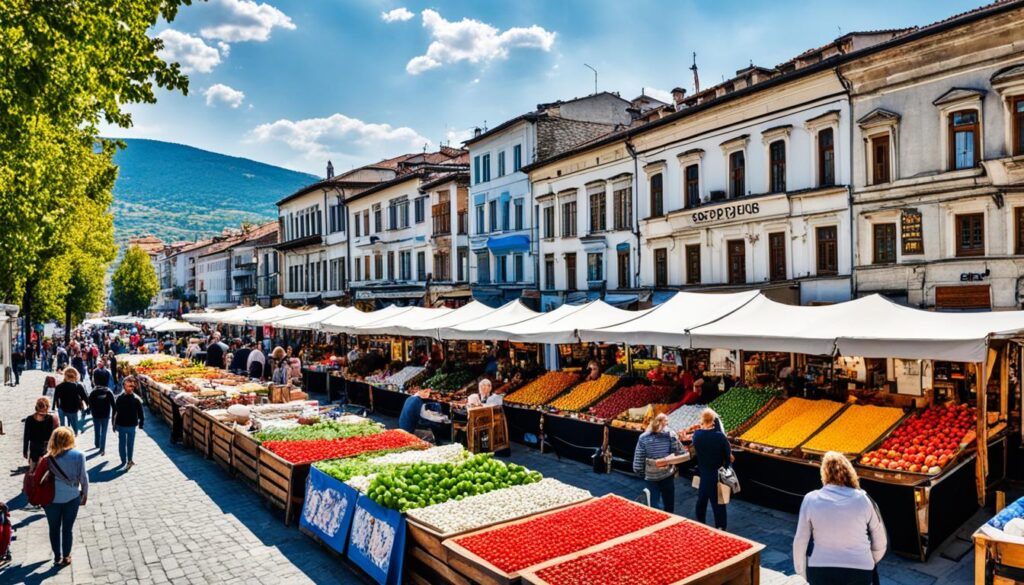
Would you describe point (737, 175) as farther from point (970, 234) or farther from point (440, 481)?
point (440, 481)

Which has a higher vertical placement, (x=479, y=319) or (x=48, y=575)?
(x=479, y=319)

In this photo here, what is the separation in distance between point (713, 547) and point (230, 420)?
11.0 metres

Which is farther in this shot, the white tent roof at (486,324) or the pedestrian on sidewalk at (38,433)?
the white tent roof at (486,324)

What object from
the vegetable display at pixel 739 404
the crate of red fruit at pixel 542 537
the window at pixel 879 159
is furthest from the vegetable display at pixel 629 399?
the window at pixel 879 159

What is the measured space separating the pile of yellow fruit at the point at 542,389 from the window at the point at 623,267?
1094cm

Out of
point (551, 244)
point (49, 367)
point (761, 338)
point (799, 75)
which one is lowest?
point (49, 367)

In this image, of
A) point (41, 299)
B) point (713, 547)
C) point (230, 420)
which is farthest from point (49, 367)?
point (713, 547)

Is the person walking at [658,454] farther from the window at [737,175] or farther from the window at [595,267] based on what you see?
the window at [595,267]

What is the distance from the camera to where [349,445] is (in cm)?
1098

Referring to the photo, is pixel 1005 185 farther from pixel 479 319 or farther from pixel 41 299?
pixel 41 299

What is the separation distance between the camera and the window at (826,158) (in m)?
19.8

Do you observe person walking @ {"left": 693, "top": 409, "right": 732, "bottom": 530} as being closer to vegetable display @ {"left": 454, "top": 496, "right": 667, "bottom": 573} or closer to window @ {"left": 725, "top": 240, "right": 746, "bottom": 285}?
vegetable display @ {"left": 454, "top": 496, "right": 667, "bottom": 573}

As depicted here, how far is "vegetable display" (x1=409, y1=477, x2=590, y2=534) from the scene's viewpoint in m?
7.20

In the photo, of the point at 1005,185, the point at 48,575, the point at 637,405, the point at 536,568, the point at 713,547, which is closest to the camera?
the point at 536,568
